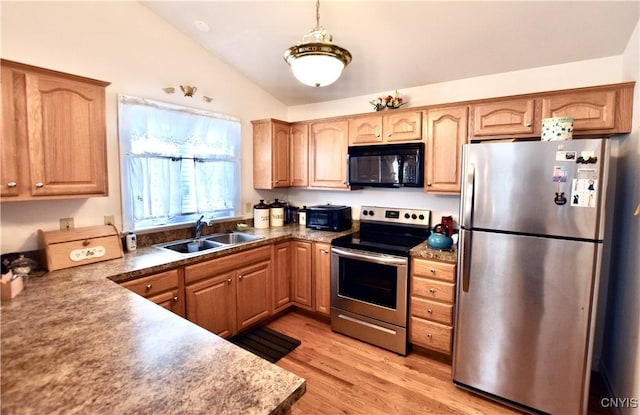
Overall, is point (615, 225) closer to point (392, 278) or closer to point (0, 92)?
point (392, 278)

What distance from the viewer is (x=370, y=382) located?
2.22 metres

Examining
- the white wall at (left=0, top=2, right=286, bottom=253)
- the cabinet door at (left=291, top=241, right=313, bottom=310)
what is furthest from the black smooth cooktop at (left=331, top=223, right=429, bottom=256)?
the white wall at (left=0, top=2, right=286, bottom=253)

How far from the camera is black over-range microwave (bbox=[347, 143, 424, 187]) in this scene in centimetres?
273

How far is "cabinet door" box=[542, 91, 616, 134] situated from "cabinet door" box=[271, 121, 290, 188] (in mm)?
2401

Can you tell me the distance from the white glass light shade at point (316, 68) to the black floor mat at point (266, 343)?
2.11m

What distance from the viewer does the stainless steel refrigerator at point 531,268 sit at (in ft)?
5.62

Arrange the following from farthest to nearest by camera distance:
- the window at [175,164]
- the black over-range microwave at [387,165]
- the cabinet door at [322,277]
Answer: the cabinet door at [322,277]
the black over-range microwave at [387,165]
the window at [175,164]

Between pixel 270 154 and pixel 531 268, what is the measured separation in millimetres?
2541

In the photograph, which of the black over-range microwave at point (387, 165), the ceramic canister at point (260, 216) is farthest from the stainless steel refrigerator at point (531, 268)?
the ceramic canister at point (260, 216)

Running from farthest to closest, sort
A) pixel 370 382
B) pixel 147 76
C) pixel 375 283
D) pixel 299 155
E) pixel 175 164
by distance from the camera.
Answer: pixel 299 155
pixel 175 164
pixel 375 283
pixel 147 76
pixel 370 382

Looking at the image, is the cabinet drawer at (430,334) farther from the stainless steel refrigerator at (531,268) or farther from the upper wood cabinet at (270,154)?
the upper wood cabinet at (270,154)

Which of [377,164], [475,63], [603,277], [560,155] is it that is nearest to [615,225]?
[603,277]

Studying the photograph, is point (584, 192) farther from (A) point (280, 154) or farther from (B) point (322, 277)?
(A) point (280, 154)

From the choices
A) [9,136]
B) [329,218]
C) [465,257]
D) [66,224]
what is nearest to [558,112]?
[465,257]
